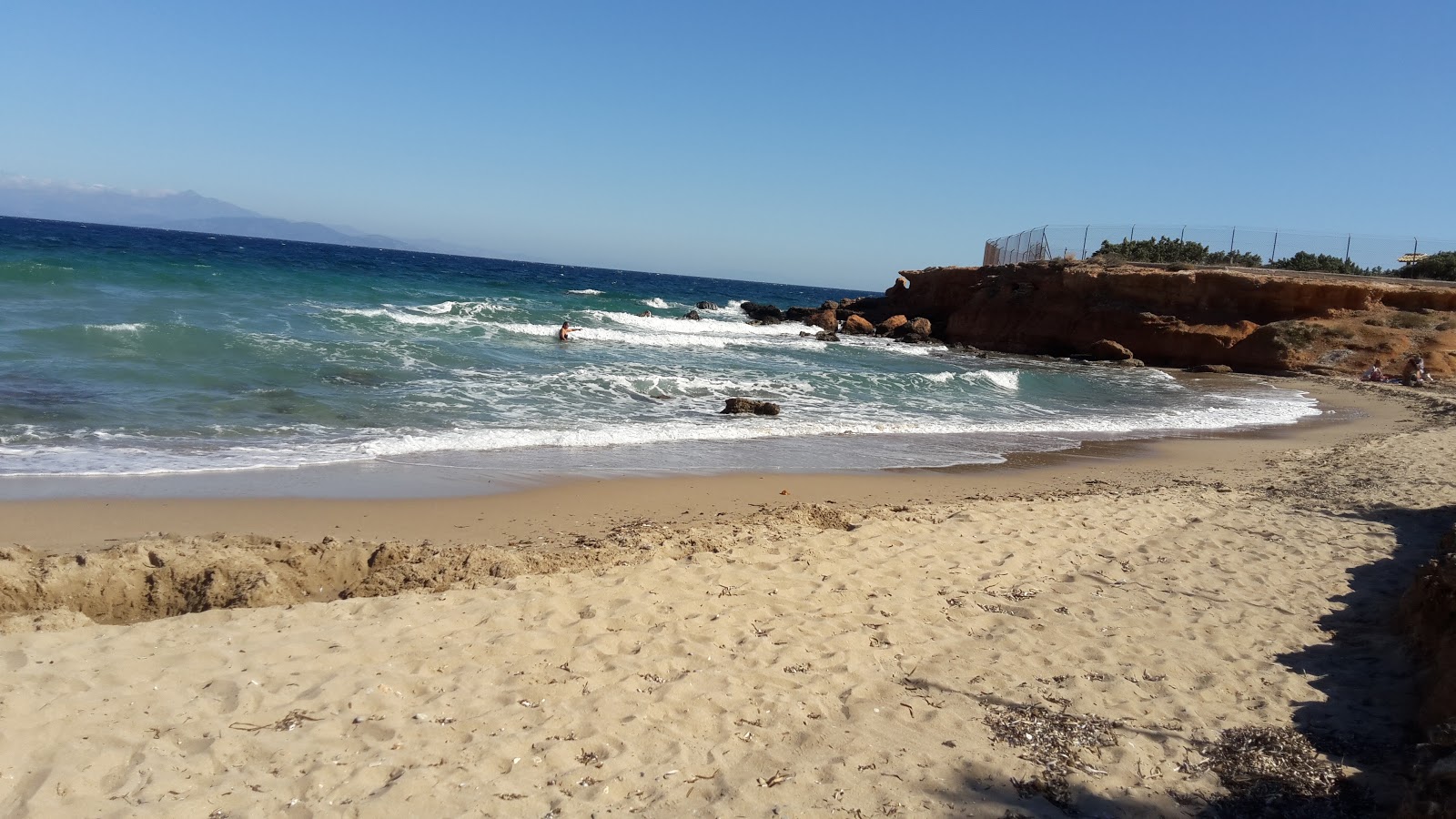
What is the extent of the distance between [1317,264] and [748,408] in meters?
32.8

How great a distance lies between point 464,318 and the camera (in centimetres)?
2919

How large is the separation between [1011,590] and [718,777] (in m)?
3.10

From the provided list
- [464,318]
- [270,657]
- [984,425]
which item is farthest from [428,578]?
[464,318]

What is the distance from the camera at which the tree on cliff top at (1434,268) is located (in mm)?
32938

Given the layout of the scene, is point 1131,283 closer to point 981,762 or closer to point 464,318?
point 464,318

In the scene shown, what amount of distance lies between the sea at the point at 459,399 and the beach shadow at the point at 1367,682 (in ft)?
17.9

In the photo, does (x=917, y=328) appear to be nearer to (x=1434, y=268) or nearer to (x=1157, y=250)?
(x=1157, y=250)

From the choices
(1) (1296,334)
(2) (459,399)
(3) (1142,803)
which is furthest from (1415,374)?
(3) (1142,803)

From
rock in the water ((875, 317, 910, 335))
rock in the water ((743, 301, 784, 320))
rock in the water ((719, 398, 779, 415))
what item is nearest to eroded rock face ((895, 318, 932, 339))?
rock in the water ((875, 317, 910, 335))

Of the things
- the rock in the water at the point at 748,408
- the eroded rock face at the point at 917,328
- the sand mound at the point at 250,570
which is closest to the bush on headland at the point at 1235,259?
the eroded rock face at the point at 917,328

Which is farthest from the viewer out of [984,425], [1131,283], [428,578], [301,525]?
[1131,283]

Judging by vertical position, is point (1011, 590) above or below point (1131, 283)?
below

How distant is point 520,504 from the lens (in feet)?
26.3

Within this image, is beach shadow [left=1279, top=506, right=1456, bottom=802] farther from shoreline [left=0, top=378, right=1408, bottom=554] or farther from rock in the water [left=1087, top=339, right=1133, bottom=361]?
rock in the water [left=1087, top=339, right=1133, bottom=361]
